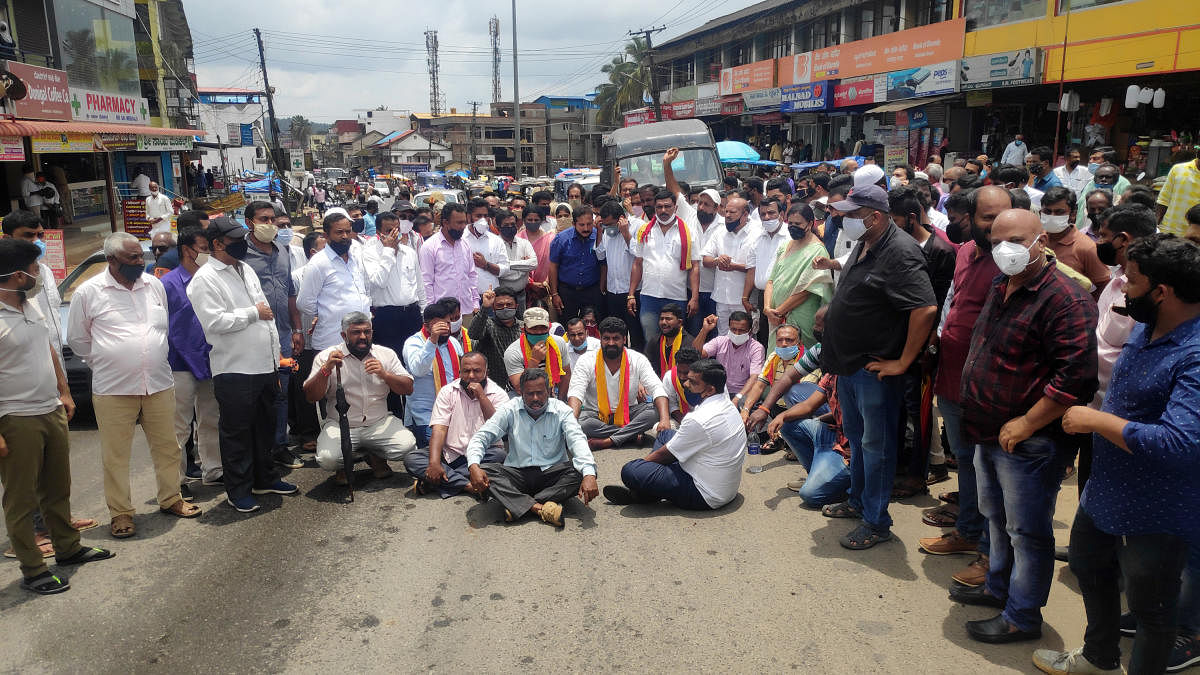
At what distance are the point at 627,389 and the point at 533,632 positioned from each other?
3358 mm

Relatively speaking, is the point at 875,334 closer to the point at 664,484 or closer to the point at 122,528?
the point at 664,484

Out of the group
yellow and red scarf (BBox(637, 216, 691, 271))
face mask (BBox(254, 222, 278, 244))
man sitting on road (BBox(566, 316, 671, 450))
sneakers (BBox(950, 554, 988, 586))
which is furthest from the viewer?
yellow and red scarf (BBox(637, 216, 691, 271))

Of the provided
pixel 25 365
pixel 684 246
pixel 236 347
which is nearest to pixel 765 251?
pixel 684 246

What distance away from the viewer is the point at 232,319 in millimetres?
5422

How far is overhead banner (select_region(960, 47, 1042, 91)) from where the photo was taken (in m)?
17.6

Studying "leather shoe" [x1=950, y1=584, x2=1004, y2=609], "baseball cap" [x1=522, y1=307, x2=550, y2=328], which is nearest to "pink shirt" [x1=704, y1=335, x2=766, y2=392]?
"baseball cap" [x1=522, y1=307, x2=550, y2=328]

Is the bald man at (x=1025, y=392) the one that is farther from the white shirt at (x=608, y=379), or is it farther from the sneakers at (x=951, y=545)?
the white shirt at (x=608, y=379)

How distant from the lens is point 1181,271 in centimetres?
290

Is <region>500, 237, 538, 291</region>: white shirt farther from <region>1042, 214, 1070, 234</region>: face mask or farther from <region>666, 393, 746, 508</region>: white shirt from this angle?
<region>1042, 214, 1070, 234</region>: face mask

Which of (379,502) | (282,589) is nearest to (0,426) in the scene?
(282,589)

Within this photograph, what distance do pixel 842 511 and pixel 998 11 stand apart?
18899 millimetres

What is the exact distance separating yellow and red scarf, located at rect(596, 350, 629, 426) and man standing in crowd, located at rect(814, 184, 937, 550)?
2577 mm

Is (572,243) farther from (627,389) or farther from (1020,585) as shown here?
(1020,585)

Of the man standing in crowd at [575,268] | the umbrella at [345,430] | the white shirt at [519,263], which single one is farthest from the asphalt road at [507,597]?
the white shirt at [519,263]
